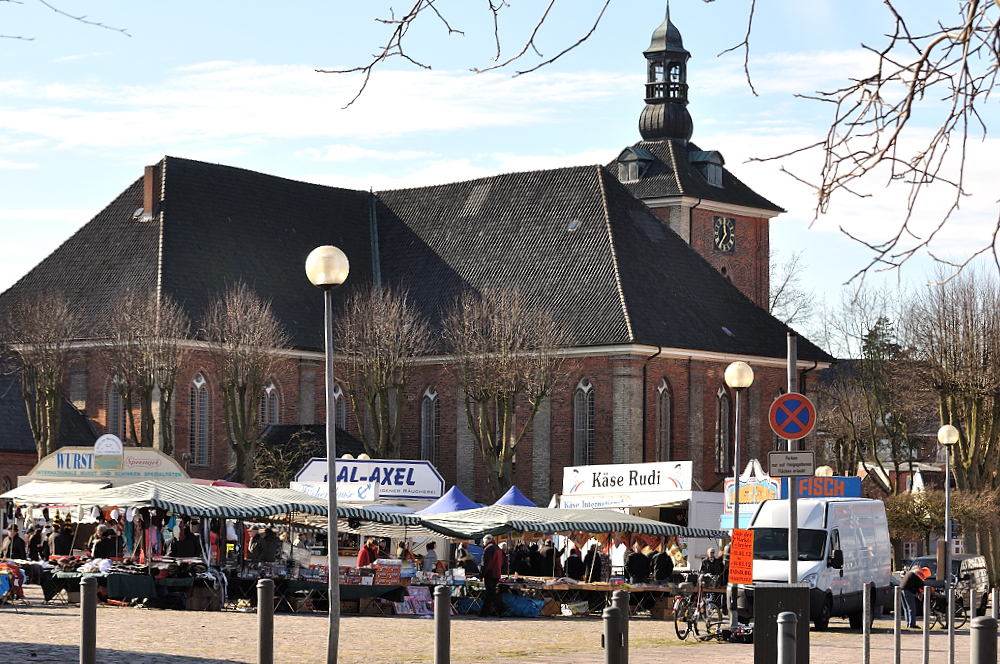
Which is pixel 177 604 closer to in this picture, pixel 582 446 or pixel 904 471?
pixel 582 446

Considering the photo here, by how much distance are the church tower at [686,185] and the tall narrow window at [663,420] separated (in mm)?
12828

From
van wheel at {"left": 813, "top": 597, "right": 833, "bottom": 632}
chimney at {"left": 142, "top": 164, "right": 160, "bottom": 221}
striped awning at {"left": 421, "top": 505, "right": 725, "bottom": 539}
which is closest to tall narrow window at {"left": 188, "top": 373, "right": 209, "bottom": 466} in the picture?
chimney at {"left": 142, "top": 164, "right": 160, "bottom": 221}

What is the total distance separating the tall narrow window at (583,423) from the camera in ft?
196

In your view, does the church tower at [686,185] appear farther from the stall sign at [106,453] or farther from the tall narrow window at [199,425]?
the stall sign at [106,453]

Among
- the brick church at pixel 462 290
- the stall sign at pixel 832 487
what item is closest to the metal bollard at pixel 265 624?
the stall sign at pixel 832 487

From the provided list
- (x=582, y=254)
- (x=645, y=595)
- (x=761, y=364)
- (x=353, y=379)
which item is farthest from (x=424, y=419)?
(x=645, y=595)

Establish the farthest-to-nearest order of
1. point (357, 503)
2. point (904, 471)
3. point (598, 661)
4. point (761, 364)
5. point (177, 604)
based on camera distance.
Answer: point (904, 471) < point (761, 364) < point (357, 503) < point (177, 604) < point (598, 661)

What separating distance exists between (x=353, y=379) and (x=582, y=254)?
9911 millimetres

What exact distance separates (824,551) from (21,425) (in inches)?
1447

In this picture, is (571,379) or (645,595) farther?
(571,379)

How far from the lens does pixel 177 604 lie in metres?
30.6

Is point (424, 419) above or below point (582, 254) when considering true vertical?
below

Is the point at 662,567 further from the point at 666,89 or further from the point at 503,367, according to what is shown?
the point at 666,89

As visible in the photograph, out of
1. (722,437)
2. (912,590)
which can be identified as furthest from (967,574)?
(722,437)
